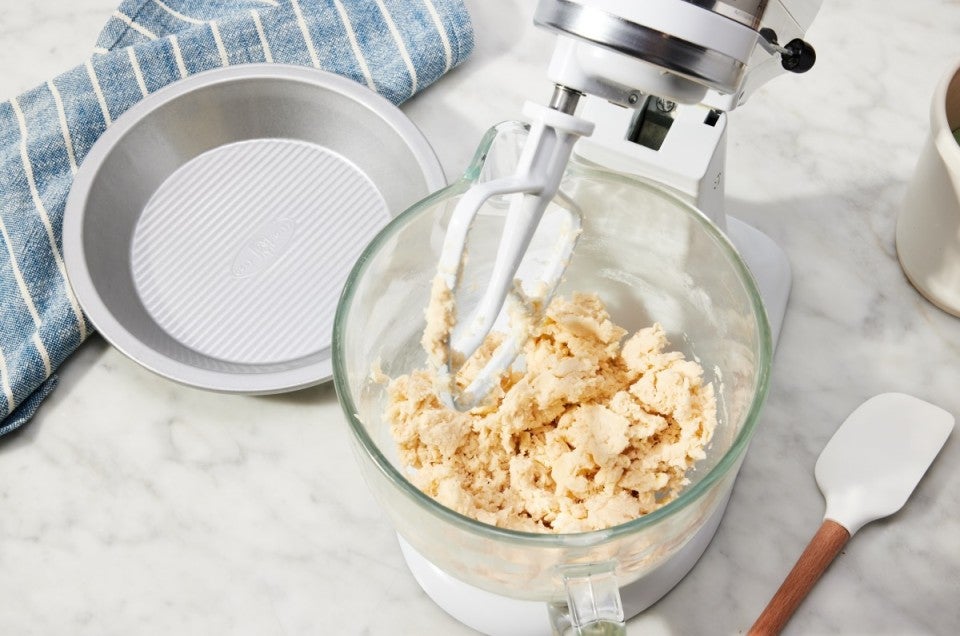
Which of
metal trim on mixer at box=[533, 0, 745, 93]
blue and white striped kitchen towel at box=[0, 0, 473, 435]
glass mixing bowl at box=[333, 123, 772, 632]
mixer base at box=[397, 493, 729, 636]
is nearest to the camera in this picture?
metal trim on mixer at box=[533, 0, 745, 93]

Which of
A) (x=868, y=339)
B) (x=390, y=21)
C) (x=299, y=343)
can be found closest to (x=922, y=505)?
(x=868, y=339)

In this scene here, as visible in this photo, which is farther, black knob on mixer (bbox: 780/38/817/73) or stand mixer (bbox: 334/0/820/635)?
black knob on mixer (bbox: 780/38/817/73)

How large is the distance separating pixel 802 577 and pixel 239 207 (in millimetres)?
568

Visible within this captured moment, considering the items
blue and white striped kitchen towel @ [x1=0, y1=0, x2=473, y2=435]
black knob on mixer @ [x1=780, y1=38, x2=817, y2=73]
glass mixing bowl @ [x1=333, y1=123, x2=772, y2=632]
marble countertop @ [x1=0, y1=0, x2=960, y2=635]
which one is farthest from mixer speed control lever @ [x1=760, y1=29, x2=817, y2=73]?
blue and white striped kitchen towel @ [x1=0, y1=0, x2=473, y2=435]

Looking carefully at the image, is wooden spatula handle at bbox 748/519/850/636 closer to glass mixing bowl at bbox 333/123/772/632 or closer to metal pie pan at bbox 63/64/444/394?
glass mixing bowl at bbox 333/123/772/632

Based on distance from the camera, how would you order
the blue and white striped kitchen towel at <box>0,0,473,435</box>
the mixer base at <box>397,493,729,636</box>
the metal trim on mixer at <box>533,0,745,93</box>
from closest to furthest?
1. the metal trim on mixer at <box>533,0,745,93</box>
2. the mixer base at <box>397,493,729,636</box>
3. the blue and white striped kitchen towel at <box>0,0,473,435</box>

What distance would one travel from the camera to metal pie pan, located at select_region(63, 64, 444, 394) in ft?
2.63

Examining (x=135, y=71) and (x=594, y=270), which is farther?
(x=135, y=71)

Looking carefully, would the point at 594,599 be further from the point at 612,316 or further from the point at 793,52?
the point at 793,52

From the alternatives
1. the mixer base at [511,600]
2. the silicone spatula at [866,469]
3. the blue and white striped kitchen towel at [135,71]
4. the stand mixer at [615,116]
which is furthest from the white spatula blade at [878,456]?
the blue and white striped kitchen towel at [135,71]

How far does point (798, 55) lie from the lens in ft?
1.89

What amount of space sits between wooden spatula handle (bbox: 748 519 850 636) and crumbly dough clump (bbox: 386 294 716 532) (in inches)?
5.1

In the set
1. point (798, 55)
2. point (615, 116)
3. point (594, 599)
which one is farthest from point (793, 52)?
point (594, 599)

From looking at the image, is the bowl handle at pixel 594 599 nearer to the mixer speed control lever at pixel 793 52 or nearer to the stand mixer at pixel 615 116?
the stand mixer at pixel 615 116
